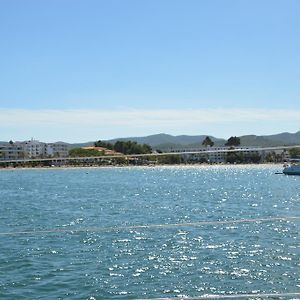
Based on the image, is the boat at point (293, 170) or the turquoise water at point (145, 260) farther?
the boat at point (293, 170)

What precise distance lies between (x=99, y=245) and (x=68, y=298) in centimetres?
825

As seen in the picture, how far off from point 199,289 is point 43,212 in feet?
82.6

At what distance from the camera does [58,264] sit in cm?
1923

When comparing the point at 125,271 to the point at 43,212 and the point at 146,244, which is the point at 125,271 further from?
the point at 43,212

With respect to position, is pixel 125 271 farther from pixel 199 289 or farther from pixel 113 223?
pixel 113 223

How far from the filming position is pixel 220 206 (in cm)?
4509

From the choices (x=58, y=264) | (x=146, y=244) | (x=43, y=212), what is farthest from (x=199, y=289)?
(x=43, y=212)

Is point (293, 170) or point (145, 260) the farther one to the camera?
point (293, 170)

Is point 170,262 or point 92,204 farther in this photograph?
point 92,204

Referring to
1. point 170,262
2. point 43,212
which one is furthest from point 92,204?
point 170,262

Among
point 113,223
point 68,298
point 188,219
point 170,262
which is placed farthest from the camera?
point 188,219

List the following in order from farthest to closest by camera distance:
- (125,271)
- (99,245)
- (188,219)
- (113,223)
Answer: (188,219) < (113,223) < (99,245) < (125,271)

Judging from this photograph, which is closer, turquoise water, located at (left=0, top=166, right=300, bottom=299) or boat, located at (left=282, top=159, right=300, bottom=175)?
turquoise water, located at (left=0, top=166, right=300, bottom=299)

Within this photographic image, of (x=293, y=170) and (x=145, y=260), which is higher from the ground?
(x=293, y=170)
